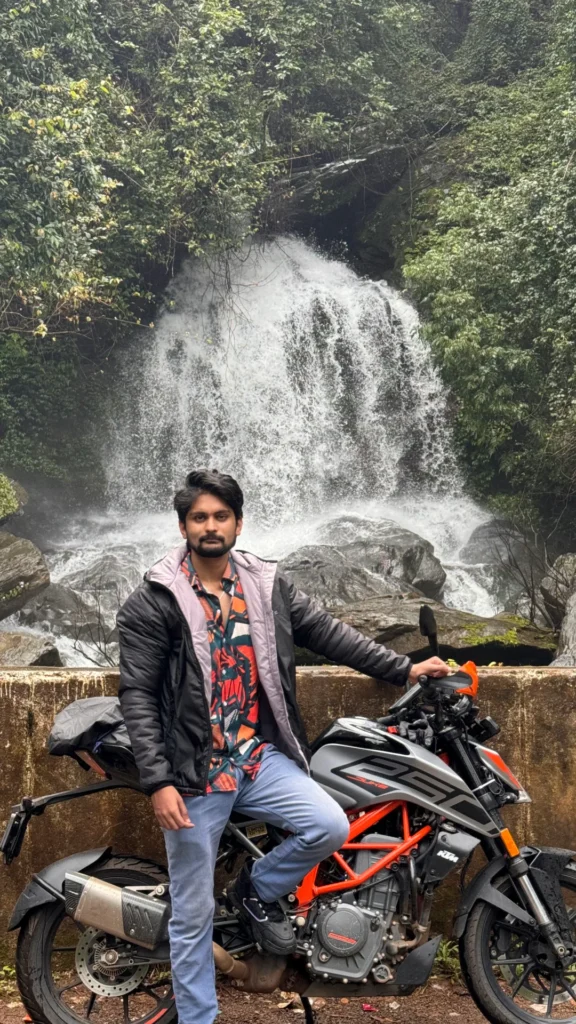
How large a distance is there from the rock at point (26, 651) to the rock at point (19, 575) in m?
2.11

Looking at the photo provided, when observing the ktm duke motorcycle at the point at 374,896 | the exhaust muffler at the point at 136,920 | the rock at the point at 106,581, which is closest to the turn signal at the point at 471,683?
the ktm duke motorcycle at the point at 374,896

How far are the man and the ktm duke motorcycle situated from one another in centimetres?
13

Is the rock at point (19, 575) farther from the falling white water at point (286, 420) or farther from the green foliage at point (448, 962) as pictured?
the green foliage at point (448, 962)

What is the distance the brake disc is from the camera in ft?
10.0

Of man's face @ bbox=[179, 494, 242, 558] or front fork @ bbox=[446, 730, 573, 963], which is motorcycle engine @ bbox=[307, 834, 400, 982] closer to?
front fork @ bbox=[446, 730, 573, 963]

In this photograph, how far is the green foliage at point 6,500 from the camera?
16547 millimetres

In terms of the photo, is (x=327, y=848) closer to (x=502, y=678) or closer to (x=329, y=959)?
(x=329, y=959)

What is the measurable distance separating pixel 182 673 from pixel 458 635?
847cm

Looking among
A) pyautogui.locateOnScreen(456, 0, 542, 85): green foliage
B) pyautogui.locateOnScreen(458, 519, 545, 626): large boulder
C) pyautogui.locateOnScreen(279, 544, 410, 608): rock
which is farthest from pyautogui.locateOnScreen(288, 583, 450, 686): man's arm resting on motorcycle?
pyautogui.locateOnScreen(456, 0, 542, 85): green foliage

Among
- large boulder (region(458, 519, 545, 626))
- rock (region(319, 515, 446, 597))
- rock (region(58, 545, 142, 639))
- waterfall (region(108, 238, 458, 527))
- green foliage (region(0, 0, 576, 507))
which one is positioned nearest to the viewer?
green foliage (region(0, 0, 576, 507))

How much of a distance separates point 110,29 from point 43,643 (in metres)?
13.9

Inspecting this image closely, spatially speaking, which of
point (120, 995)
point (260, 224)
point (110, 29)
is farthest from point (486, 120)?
point (120, 995)

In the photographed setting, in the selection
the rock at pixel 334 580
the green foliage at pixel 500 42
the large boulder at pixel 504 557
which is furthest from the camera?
the green foliage at pixel 500 42

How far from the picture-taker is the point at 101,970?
3064 millimetres
